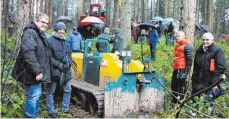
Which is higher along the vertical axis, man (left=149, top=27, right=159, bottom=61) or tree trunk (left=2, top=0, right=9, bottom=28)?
tree trunk (left=2, top=0, right=9, bottom=28)

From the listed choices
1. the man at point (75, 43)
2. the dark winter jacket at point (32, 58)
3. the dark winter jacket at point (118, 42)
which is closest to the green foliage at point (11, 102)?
the dark winter jacket at point (32, 58)

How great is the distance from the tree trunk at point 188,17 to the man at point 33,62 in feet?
13.9

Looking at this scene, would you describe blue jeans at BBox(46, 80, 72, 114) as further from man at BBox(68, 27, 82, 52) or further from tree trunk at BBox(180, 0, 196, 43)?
tree trunk at BBox(180, 0, 196, 43)

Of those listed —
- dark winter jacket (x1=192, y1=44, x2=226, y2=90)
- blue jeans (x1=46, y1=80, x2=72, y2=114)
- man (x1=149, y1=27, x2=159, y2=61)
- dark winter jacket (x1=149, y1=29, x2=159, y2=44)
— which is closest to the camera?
dark winter jacket (x1=192, y1=44, x2=226, y2=90)

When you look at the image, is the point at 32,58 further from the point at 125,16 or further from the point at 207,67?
the point at 125,16

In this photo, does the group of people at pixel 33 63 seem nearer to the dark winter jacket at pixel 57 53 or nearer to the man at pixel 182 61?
the dark winter jacket at pixel 57 53

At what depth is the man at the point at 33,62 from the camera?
18.5ft

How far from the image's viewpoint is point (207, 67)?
6.80m

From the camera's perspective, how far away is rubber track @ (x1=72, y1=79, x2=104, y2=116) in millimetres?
7145

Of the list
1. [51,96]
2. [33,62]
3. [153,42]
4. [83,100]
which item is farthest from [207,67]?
[153,42]

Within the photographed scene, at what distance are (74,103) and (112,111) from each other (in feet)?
4.68

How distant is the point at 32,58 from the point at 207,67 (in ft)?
11.2

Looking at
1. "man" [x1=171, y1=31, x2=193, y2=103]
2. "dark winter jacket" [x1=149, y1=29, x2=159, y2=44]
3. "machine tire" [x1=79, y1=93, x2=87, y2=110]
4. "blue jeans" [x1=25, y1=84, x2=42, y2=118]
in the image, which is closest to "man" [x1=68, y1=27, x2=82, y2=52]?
"machine tire" [x1=79, y1=93, x2=87, y2=110]

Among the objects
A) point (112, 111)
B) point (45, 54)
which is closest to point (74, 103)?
point (112, 111)
